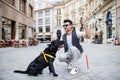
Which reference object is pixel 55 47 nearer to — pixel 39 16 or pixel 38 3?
pixel 39 16

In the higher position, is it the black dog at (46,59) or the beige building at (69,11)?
the beige building at (69,11)

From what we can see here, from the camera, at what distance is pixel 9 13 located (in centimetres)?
1784

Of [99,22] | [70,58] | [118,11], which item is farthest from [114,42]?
[70,58]

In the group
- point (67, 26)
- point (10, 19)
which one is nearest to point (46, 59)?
point (67, 26)

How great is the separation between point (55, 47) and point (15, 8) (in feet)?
55.9

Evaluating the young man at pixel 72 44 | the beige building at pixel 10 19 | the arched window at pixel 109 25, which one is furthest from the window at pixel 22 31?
the young man at pixel 72 44

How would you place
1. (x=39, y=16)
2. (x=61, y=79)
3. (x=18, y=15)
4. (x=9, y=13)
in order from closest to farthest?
1. (x=61, y=79)
2. (x=9, y=13)
3. (x=18, y=15)
4. (x=39, y=16)

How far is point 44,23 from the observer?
59188 mm

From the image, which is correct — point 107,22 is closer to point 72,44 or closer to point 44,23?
point 72,44

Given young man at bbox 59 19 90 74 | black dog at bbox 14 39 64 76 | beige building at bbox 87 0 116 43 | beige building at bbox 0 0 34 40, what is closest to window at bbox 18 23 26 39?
beige building at bbox 0 0 34 40

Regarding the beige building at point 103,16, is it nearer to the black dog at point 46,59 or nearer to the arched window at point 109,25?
the arched window at point 109,25

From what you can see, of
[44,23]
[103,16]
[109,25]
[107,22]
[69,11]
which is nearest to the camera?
[109,25]

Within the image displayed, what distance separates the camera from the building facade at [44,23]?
56844 millimetres

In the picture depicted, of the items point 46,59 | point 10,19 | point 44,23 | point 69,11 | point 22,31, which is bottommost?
point 46,59
